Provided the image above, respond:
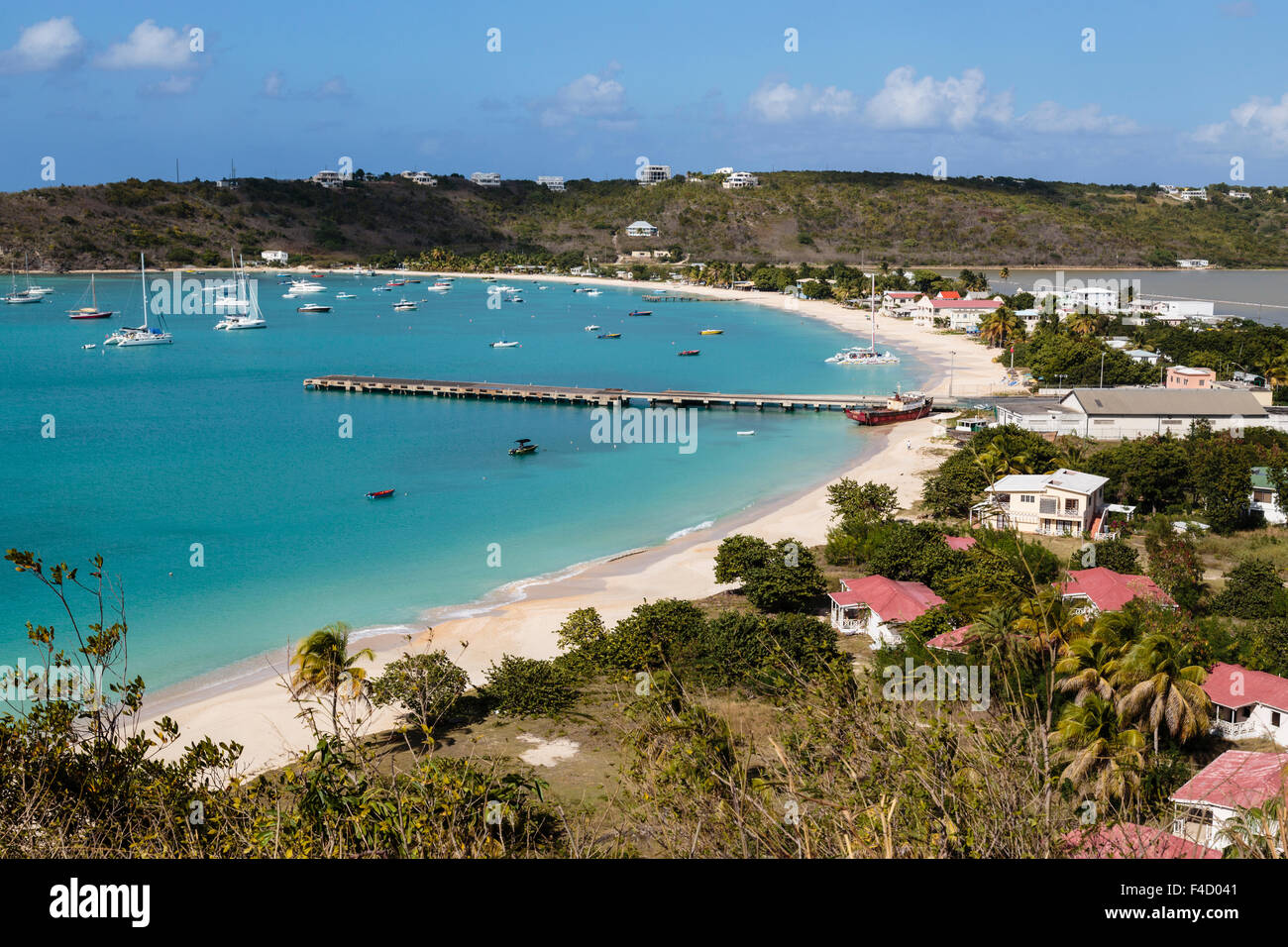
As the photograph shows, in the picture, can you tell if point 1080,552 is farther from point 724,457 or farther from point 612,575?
point 724,457

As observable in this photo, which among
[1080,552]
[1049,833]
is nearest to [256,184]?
[1080,552]

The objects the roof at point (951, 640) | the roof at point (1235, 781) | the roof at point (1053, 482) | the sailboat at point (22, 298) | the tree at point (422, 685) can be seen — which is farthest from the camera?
the sailboat at point (22, 298)

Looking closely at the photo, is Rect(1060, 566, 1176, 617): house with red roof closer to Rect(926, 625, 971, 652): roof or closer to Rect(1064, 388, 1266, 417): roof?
Rect(926, 625, 971, 652): roof

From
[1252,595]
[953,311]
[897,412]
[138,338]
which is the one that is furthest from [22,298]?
[1252,595]

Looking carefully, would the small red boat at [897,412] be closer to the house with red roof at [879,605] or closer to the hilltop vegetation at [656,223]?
the house with red roof at [879,605]

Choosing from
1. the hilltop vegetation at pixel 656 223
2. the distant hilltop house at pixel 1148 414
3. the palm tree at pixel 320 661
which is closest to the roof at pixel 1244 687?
the palm tree at pixel 320 661

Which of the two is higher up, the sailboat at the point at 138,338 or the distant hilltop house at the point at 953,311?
the distant hilltop house at the point at 953,311

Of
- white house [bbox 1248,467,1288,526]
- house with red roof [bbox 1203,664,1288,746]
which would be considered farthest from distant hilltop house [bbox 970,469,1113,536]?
house with red roof [bbox 1203,664,1288,746]
